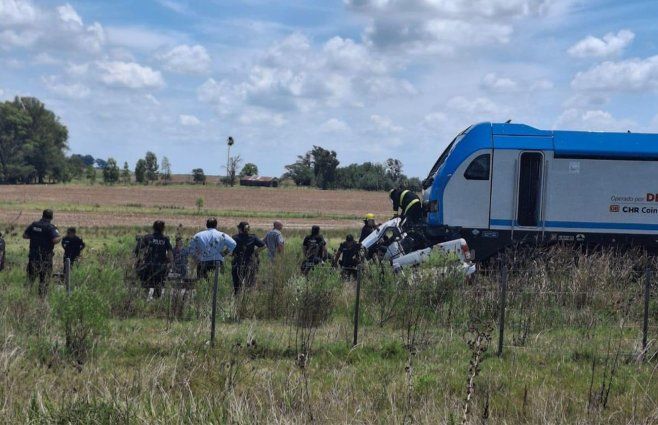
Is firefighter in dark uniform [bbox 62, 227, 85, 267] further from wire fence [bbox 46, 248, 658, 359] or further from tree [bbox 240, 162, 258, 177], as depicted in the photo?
tree [bbox 240, 162, 258, 177]

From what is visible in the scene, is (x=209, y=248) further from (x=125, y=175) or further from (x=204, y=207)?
(x=125, y=175)

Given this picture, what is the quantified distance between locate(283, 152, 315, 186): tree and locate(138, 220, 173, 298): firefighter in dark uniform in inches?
3964

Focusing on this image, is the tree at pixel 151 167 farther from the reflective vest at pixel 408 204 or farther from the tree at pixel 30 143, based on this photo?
the reflective vest at pixel 408 204

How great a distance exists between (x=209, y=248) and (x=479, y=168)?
6.63 metres

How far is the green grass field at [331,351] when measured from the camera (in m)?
5.79

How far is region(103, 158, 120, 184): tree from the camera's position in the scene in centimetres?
10625

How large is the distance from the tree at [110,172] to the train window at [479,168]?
9701cm

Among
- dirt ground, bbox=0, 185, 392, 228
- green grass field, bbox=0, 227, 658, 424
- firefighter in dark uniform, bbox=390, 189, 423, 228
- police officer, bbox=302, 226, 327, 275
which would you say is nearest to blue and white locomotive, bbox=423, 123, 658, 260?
firefighter in dark uniform, bbox=390, 189, 423, 228

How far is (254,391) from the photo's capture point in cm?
638

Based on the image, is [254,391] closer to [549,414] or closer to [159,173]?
[549,414]

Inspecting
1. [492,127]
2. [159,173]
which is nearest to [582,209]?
[492,127]

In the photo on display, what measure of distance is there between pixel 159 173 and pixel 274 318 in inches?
4463

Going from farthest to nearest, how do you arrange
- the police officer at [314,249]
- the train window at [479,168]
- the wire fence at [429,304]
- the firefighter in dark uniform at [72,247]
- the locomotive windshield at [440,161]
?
the locomotive windshield at [440,161], the train window at [479,168], the firefighter in dark uniform at [72,247], the police officer at [314,249], the wire fence at [429,304]

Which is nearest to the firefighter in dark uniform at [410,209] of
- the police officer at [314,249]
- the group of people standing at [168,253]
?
the police officer at [314,249]
